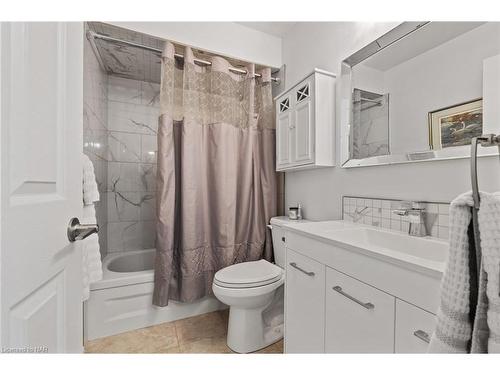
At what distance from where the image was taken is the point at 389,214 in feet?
3.95

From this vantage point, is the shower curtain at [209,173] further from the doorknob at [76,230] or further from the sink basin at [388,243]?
the doorknob at [76,230]

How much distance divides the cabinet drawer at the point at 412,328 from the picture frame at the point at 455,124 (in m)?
0.72

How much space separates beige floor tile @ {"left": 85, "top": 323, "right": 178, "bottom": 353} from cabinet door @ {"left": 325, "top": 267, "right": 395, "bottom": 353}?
1119mm

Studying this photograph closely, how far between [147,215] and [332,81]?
215 cm

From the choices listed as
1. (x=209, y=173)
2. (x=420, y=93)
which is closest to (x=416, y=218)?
(x=420, y=93)

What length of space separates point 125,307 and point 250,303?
92 centimetres

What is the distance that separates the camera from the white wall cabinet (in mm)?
642

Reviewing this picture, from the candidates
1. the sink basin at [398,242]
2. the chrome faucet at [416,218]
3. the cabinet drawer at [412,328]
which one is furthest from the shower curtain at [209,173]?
the cabinet drawer at [412,328]

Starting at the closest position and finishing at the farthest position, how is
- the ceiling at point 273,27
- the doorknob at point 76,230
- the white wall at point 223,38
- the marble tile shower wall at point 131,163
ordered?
the doorknob at point 76,230
the white wall at point 223,38
the ceiling at point 273,27
the marble tile shower wall at point 131,163

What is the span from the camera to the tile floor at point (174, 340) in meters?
1.47

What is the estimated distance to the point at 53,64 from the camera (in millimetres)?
541

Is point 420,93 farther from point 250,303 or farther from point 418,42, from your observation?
point 250,303

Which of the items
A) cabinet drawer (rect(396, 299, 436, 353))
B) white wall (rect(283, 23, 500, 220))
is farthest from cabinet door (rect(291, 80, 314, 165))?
cabinet drawer (rect(396, 299, 436, 353))
